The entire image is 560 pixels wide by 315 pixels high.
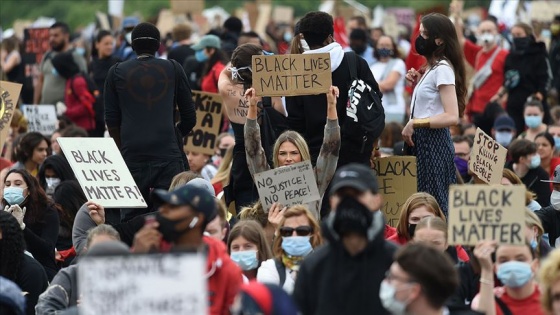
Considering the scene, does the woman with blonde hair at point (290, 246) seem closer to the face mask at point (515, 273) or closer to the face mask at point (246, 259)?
the face mask at point (246, 259)

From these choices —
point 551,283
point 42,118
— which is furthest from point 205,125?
point 551,283

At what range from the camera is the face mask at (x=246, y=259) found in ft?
34.5

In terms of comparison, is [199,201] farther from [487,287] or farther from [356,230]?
[487,287]

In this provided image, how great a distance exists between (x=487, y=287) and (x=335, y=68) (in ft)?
12.5

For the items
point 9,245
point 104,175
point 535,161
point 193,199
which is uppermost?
point 193,199

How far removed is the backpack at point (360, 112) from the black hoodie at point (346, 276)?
413 centimetres

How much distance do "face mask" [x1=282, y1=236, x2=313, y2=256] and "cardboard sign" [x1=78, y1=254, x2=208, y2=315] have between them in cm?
285

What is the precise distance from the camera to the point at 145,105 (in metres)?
12.3

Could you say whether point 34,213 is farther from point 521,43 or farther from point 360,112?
point 521,43

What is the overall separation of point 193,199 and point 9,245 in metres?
2.33

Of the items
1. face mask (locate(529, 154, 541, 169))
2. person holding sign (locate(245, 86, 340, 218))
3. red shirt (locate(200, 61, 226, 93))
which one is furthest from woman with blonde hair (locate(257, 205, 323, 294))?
red shirt (locate(200, 61, 226, 93))

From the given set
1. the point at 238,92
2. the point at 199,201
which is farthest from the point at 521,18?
the point at 199,201

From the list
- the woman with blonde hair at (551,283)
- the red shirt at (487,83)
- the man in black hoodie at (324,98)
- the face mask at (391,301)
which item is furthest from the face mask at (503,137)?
the face mask at (391,301)

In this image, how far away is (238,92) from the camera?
13.2m
